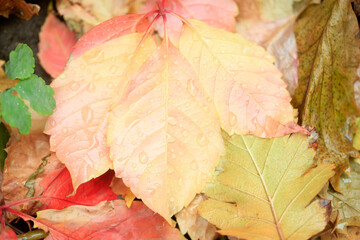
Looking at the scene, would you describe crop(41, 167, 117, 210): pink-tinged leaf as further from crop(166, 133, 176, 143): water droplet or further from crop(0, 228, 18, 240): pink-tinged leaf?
crop(166, 133, 176, 143): water droplet

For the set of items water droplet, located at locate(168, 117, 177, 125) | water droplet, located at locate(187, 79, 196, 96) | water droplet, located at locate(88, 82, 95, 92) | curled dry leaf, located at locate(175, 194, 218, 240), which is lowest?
curled dry leaf, located at locate(175, 194, 218, 240)

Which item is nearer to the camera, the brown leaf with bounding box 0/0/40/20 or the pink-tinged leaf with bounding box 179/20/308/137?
the pink-tinged leaf with bounding box 179/20/308/137

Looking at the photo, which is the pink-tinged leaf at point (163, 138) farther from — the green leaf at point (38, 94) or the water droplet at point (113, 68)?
the green leaf at point (38, 94)

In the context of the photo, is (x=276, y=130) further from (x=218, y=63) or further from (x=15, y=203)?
(x=15, y=203)

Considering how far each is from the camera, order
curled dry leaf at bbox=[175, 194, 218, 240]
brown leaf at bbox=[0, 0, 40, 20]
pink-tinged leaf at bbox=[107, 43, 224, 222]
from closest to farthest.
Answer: pink-tinged leaf at bbox=[107, 43, 224, 222], curled dry leaf at bbox=[175, 194, 218, 240], brown leaf at bbox=[0, 0, 40, 20]

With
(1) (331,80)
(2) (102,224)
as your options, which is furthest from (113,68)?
(1) (331,80)

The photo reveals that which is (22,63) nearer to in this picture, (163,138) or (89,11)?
(89,11)

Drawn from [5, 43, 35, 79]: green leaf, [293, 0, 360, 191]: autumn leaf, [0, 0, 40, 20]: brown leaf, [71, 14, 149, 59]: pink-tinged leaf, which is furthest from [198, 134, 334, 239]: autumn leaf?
[0, 0, 40, 20]: brown leaf
